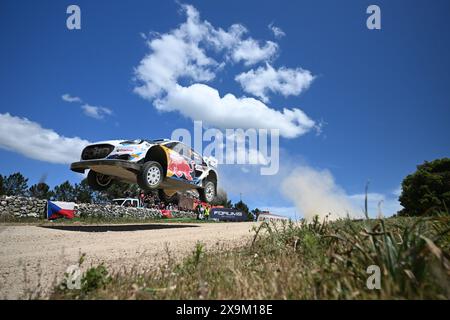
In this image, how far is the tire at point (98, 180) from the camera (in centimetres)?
1175

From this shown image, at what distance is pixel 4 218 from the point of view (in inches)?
607

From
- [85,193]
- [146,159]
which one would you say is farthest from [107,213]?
[85,193]

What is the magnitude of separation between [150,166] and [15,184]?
57.9m

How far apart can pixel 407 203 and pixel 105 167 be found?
2754cm

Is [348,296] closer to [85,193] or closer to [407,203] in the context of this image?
[407,203]

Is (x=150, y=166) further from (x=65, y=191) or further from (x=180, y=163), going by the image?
(x=65, y=191)

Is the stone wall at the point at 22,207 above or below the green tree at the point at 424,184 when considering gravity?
below

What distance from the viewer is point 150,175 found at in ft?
32.5

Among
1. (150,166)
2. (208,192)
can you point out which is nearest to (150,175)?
(150,166)

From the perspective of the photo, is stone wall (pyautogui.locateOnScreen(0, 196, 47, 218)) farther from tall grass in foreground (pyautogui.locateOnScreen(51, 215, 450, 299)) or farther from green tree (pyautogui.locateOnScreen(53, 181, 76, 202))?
green tree (pyautogui.locateOnScreen(53, 181, 76, 202))

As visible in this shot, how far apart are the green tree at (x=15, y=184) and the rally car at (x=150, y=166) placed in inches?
2075

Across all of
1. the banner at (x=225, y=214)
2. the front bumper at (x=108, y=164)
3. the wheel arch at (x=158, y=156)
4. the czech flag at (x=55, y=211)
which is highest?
the wheel arch at (x=158, y=156)

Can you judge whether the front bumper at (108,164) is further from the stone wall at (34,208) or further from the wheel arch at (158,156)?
the stone wall at (34,208)

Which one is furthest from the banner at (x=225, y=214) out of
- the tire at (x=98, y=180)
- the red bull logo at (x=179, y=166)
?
the tire at (x=98, y=180)
